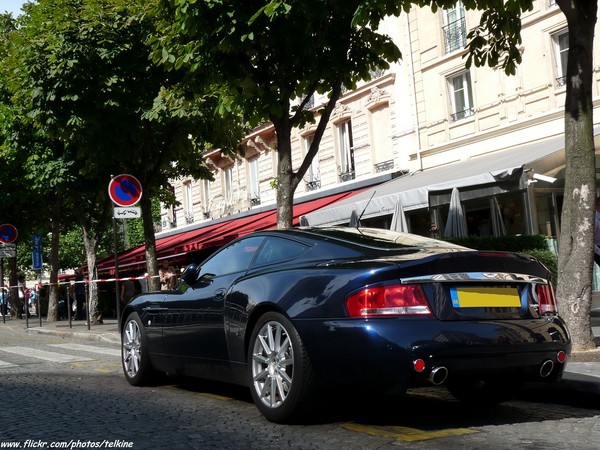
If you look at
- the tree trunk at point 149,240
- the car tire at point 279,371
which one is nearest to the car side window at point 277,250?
the car tire at point 279,371

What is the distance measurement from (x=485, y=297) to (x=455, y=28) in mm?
17895

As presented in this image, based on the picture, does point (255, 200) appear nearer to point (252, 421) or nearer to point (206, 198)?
point (206, 198)

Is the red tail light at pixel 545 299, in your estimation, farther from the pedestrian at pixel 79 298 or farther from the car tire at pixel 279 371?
the pedestrian at pixel 79 298

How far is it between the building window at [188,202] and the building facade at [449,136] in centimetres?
884

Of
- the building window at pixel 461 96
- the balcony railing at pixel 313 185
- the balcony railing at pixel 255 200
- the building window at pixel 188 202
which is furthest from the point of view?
the building window at pixel 188 202

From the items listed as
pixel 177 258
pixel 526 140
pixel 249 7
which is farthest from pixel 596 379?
pixel 177 258

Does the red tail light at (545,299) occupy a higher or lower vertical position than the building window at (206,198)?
lower

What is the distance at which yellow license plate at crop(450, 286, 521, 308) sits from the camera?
15.9 feet

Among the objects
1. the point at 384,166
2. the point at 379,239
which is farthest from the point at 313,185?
the point at 379,239

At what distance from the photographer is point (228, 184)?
33656 mm

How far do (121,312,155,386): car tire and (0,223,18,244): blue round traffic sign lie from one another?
19202mm

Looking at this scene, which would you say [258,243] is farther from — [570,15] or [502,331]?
[570,15]

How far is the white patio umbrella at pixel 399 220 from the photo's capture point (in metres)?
16.5

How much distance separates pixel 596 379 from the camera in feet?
19.3
